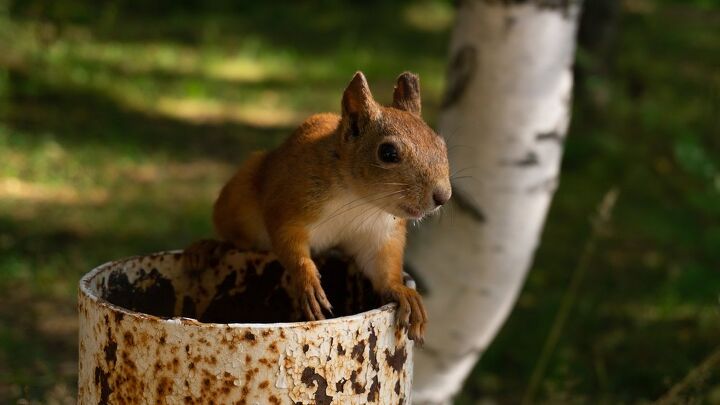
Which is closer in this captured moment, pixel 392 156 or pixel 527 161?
pixel 392 156

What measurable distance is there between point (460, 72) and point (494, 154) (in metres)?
0.29

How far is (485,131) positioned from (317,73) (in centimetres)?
533

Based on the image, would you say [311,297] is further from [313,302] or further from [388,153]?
[388,153]

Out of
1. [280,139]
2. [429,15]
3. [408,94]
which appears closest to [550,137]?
[408,94]

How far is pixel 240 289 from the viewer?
214cm

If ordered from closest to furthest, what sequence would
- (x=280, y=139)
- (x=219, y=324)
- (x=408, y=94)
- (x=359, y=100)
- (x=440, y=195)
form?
(x=219, y=324), (x=440, y=195), (x=359, y=100), (x=408, y=94), (x=280, y=139)

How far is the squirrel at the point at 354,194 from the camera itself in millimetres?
1893

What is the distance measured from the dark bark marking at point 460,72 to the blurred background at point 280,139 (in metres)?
0.73

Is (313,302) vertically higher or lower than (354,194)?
lower

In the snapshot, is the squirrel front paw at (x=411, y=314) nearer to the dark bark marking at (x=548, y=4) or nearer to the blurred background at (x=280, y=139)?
the blurred background at (x=280, y=139)

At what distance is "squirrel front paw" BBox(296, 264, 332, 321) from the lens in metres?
1.87

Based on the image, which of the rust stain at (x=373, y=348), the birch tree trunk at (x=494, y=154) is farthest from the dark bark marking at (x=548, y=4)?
the rust stain at (x=373, y=348)

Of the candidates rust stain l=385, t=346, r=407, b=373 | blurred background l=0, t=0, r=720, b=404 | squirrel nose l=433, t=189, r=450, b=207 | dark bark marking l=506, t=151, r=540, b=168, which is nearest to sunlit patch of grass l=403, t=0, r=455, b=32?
blurred background l=0, t=0, r=720, b=404

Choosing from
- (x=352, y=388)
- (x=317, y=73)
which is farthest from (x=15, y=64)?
(x=352, y=388)
